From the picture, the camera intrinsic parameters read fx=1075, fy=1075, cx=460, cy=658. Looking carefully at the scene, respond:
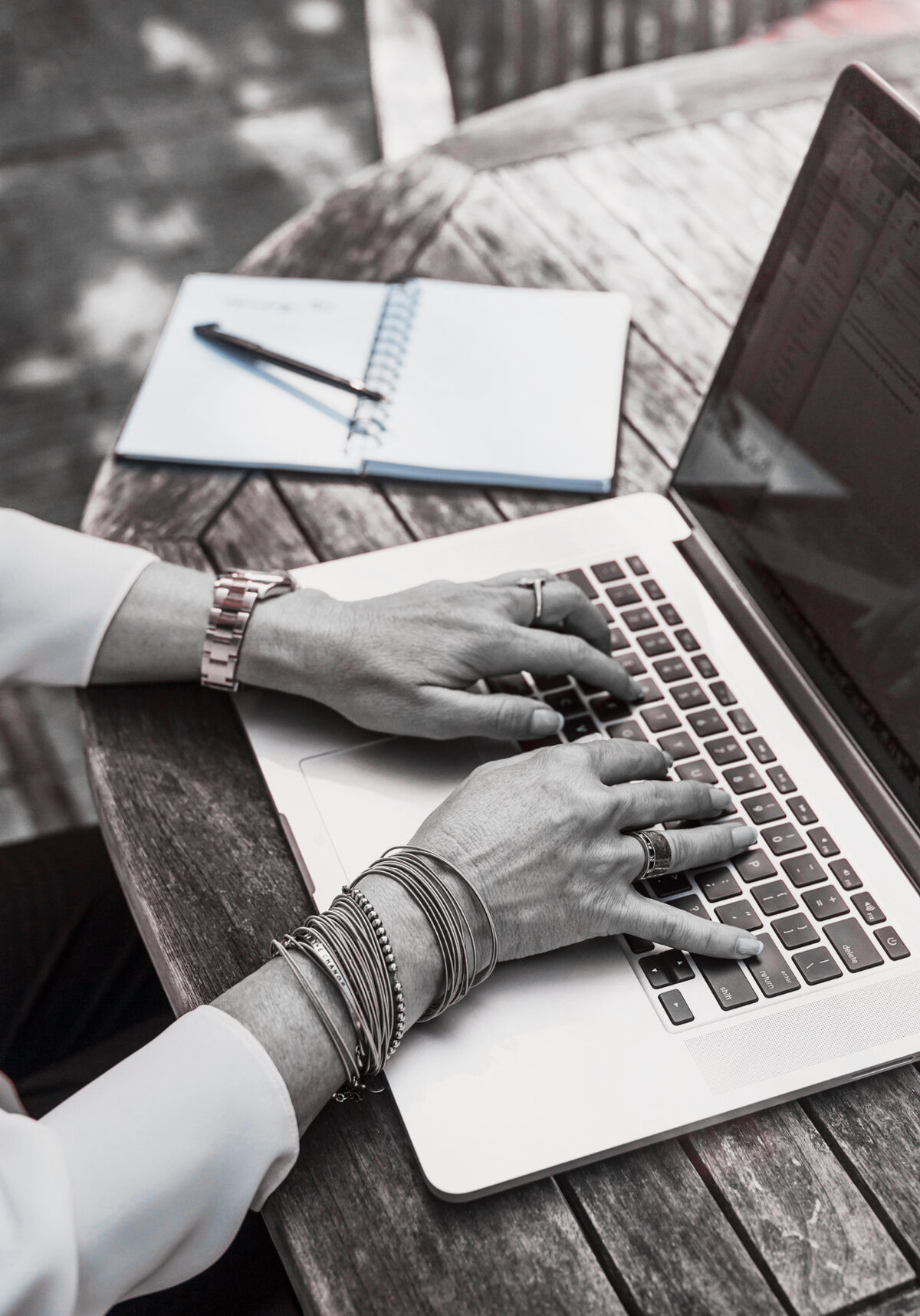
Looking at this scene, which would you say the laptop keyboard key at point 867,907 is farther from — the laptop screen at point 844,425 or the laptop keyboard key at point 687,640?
the laptop keyboard key at point 687,640

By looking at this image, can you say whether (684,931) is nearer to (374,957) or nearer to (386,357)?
(374,957)

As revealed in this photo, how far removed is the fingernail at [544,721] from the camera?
0.80 m

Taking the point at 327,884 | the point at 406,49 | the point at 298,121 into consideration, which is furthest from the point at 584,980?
the point at 298,121

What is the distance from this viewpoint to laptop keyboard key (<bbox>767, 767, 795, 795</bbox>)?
801mm

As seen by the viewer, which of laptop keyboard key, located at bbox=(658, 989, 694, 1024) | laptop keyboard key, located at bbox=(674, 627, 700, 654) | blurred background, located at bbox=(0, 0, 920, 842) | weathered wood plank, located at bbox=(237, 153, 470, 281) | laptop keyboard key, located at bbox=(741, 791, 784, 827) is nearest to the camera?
laptop keyboard key, located at bbox=(658, 989, 694, 1024)

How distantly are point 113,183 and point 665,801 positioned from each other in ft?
8.36

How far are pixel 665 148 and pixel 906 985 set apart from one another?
107 cm

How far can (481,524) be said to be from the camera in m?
1.00

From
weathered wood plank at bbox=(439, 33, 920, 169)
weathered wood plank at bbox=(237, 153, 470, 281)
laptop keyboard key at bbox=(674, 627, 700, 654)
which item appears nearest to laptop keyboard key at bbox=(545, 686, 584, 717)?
laptop keyboard key at bbox=(674, 627, 700, 654)

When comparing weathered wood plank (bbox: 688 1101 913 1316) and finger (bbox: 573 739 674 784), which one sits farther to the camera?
finger (bbox: 573 739 674 784)

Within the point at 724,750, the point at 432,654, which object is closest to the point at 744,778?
the point at 724,750

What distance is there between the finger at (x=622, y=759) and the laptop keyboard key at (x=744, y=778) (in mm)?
53

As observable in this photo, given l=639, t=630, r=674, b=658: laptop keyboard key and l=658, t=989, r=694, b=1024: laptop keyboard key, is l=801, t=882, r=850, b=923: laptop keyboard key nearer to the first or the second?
l=658, t=989, r=694, b=1024: laptop keyboard key

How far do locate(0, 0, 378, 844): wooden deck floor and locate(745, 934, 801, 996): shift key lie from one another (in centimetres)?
133
